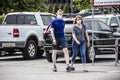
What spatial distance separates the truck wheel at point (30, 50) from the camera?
17297mm

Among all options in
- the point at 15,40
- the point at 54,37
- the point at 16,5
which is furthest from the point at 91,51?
the point at 16,5

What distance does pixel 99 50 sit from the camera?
15.1m

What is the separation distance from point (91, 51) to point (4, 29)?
4.28 metres

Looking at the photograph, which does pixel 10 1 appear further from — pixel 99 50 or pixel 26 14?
pixel 99 50

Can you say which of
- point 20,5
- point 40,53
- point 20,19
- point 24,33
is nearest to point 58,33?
point 24,33

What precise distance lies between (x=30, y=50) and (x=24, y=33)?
800mm

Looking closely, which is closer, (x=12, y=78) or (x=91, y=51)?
(x=12, y=78)

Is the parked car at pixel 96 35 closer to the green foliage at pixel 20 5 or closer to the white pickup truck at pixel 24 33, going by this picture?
the white pickup truck at pixel 24 33

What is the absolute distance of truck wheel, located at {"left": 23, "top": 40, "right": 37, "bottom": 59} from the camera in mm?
17297

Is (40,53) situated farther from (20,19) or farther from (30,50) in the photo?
(20,19)

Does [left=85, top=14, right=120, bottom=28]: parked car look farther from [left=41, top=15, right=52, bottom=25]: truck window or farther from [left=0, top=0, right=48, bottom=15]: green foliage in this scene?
[left=0, top=0, right=48, bottom=15]: green foliage

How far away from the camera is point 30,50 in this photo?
17484mm

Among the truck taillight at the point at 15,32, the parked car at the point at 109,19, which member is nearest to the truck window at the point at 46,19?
the truck taillight at the point at 15,32

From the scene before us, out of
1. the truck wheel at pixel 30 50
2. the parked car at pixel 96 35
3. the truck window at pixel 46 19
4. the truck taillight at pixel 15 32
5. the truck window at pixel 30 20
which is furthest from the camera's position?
the truck window at pixel 46 19
